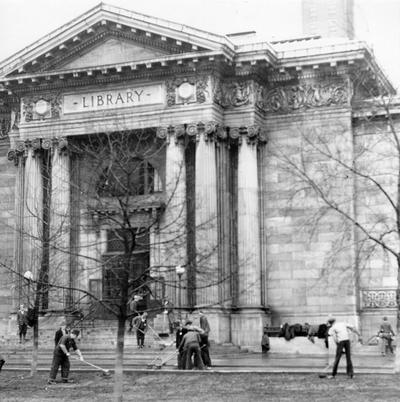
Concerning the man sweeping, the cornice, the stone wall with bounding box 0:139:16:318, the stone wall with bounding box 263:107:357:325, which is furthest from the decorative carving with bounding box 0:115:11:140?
the man sweeping

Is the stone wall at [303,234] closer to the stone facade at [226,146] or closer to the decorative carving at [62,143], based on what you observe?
the stone facade at [226,146]

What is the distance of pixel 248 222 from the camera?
130 feet

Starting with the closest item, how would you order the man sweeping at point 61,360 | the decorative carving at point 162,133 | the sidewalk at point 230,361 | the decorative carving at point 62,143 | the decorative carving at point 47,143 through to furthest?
1. the man sweeping at point 61,360
2. the sidewalk at point 230,361
3. the decorative carving at point 162,133
4. the decorative carving at point 62,143
5. the decorative carving at point 47,143

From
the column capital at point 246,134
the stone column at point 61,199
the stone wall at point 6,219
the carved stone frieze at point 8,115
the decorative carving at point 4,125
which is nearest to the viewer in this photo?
the stone column at point 61,199

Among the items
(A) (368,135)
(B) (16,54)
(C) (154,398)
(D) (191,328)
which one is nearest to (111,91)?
(B) (16,54)

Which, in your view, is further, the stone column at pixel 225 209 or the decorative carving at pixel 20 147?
the decorative carving at pixel 20 147

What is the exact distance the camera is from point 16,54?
42.6 meters

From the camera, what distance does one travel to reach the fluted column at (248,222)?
39156 millimetres

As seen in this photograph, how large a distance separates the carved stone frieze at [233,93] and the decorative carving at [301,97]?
56 cm

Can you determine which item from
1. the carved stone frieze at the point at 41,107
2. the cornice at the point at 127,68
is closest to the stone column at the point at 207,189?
the cornice at the point at 127,68

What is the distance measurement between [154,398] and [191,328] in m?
6.31

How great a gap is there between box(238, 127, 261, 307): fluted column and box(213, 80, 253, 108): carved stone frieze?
4.70 ft

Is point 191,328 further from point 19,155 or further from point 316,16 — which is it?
point 316,16

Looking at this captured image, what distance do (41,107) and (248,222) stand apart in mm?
11418
